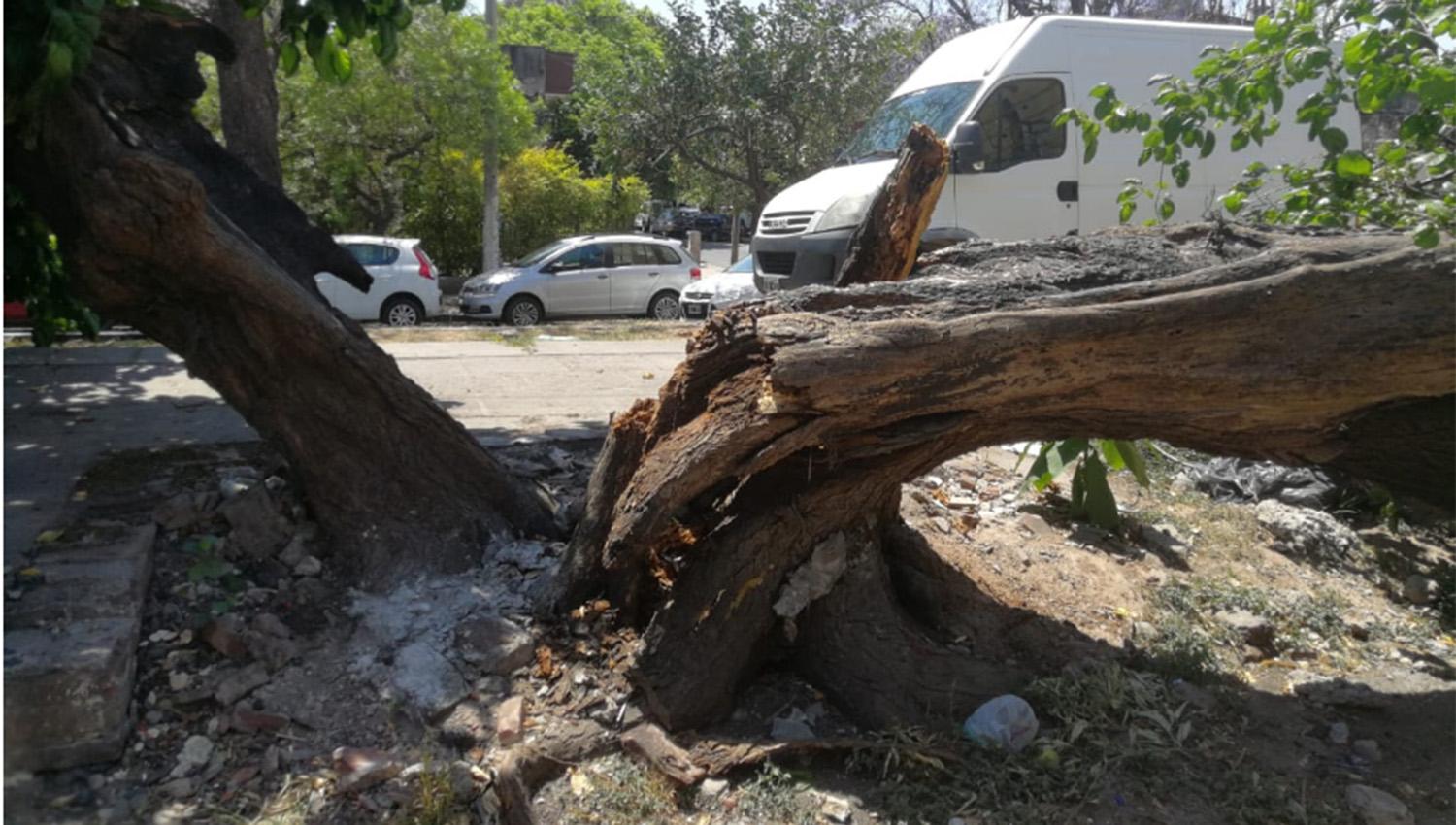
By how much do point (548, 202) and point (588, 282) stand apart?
7.02 m

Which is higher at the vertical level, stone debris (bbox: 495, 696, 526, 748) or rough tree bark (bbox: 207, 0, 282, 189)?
rough tree bark (bbox: 207, 0, 282, 189)

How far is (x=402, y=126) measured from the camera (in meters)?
22.5

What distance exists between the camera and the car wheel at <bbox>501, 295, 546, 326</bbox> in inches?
715

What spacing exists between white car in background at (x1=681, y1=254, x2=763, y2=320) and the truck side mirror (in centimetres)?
606

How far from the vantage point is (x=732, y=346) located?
4359 mm

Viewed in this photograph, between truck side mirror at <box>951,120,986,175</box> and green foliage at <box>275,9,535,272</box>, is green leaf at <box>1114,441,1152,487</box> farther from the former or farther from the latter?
green foliage at <box>275,9,535,272</box>

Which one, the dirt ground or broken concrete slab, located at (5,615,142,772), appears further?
the dirt ground

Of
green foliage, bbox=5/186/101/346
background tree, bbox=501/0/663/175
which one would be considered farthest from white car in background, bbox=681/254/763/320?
green foliage, bbox=5/186/101/346

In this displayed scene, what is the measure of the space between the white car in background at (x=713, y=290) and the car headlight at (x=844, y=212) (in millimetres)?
5738

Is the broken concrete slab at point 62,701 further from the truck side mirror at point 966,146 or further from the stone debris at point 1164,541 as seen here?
the truck side mirror at point 966,146

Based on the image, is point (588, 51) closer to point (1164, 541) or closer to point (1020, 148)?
point (1020, 148)

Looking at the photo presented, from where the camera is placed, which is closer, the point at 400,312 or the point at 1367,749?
the point at 1367,749

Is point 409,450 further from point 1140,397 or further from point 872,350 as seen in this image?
point 1140,397

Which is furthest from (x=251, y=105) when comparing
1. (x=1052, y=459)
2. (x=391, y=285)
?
(x=391, y=285)
